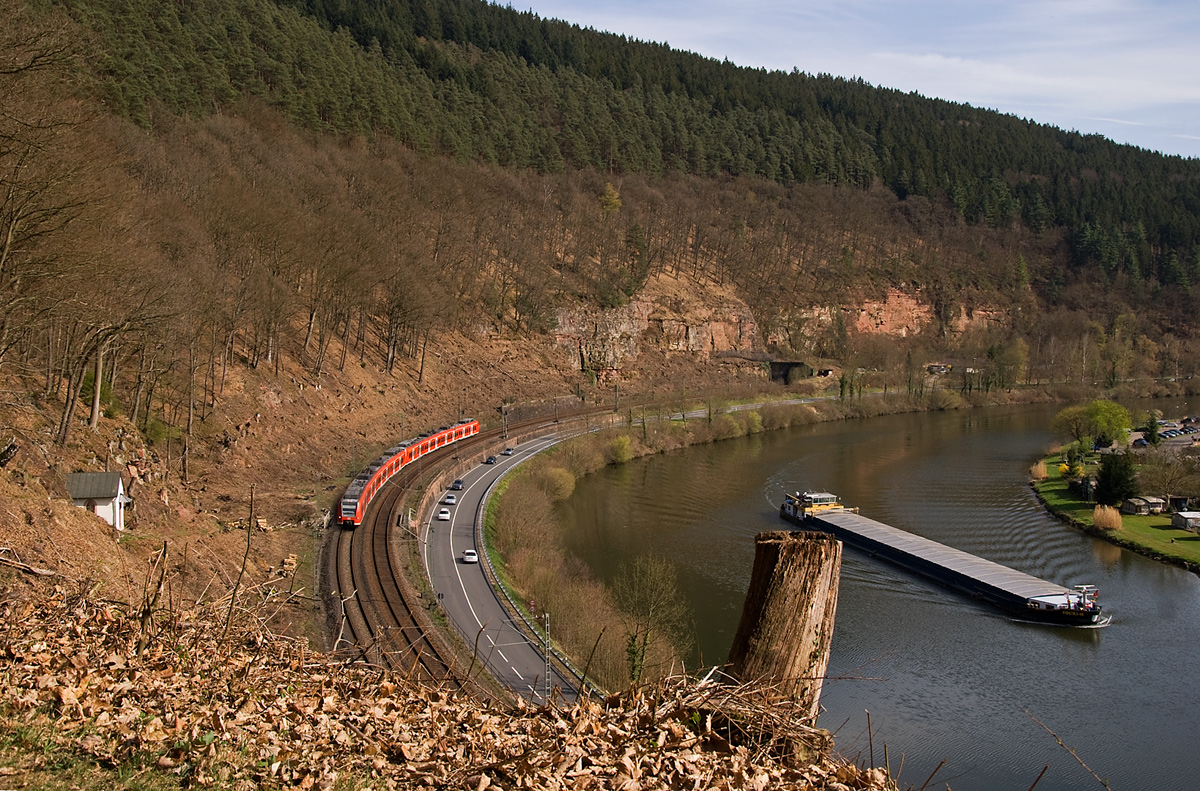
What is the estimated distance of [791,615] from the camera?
4098 millimetres

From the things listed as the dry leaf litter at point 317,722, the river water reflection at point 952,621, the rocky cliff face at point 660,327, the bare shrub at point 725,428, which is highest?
the rocky cliff face at point 660,327

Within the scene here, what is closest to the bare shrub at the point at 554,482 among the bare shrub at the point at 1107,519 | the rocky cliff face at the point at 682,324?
the bare shrub at the point at 1107,519

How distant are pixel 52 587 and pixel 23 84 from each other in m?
11.8

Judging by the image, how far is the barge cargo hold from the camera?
25.8m

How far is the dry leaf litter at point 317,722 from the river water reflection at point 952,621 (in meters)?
1.55

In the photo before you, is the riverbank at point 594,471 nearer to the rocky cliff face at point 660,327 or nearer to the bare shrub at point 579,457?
the bare shrub at point 579,457

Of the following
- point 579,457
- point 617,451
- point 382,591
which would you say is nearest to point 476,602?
point 382,591

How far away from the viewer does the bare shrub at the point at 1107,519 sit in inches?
1394

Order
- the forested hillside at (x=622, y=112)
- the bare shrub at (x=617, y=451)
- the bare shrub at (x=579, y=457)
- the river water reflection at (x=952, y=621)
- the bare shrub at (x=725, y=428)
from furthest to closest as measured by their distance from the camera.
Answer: the forested hillside at (x=622, y=112) → the bare shrub at (x=725, y=428) → the bare shrub at (x=617, y=451) → the bare shrub at (x=579, y=457) → the river water reflection at (x=952, y=621)

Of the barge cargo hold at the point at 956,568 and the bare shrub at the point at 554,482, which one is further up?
the bare shrub at the point at 554,482

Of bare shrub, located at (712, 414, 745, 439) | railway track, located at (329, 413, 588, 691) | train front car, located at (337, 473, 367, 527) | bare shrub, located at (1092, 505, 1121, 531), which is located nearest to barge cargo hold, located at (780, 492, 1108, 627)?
bare shrub, located at (1092, 505, 1121, 531)

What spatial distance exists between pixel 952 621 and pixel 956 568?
363 cm

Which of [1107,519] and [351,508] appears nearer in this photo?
[351,508]

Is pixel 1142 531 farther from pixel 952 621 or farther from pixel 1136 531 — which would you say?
pixel 952 621
